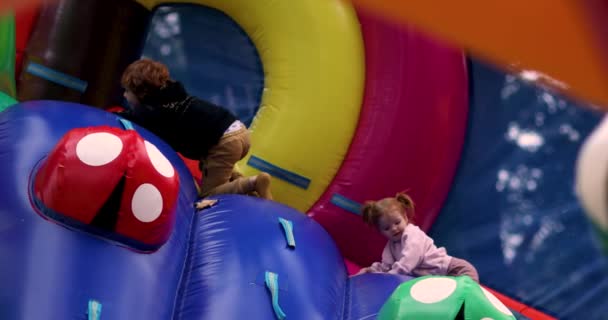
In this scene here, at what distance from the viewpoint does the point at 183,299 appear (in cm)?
171

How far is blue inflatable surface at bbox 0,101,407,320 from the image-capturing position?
1472mm

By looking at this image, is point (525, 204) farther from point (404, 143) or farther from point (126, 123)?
point (126, 123)

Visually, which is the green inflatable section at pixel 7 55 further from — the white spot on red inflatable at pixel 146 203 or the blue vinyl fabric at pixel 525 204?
the blue vinyl fabric at pixel 525 204

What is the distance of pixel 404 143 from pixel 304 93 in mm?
341

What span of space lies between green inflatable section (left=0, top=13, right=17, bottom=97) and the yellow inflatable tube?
25.6 inches

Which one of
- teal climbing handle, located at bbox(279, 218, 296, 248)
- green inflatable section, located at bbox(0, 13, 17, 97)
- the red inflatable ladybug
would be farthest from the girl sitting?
green inflatable section, located at bbox(0, 13, 17, 97)

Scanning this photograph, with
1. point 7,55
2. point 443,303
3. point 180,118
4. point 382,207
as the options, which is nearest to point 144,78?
point 180,118

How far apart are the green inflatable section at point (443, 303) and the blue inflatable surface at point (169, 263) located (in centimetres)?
37

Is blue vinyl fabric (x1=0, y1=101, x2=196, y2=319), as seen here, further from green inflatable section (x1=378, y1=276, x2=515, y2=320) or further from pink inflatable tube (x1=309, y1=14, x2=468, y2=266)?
pink inflatable tube (x1=309, y1=14, x2=468, y2=266)

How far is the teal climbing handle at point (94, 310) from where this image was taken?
1443 millimetres

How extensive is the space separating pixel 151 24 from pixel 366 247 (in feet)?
3.29

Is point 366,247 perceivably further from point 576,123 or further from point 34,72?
point 34,72

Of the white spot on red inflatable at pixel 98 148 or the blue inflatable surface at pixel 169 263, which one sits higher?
the white spot on red inflatable at pixel 98 148

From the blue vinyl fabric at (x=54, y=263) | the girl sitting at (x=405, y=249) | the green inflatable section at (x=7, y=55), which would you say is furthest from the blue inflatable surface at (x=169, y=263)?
the green inflatable section at (x=7, y=55)
